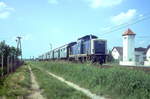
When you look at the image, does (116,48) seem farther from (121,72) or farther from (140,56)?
(121,72)

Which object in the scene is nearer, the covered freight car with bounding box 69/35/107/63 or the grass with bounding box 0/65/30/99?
the grass with bounding box 0/65/30/99

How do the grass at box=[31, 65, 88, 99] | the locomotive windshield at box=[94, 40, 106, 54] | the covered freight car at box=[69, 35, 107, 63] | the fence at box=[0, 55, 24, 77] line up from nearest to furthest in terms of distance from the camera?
the grass at box=[31, 65, 88, 99], the fence at box=[0, 55, 24, 77], the covered freight car at box=[69, 35, 107, 63], the locomotive windshield at box=[94, 40, 106, 54]

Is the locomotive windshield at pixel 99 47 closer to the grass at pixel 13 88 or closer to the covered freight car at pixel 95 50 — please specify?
the covered freight car at pixel 95 50

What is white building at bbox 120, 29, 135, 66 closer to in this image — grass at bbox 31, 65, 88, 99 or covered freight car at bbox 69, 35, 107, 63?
covered freight car at bbox 69, 35, 107, 63

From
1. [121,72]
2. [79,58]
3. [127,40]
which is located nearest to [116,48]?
[127,40]

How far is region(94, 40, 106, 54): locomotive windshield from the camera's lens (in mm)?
26172

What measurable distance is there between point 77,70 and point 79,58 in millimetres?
11383

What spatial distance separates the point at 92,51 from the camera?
26.2 m

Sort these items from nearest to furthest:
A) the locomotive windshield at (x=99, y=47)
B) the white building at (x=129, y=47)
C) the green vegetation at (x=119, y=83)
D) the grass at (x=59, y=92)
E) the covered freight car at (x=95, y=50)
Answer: the green vegetation at (x=119, y=83) → the grass at (x=59, y=92) → the covered freight car at (x=95, y=50) → the locomotive windshield at (x=99, y=47) → the white building at (x=129, y=47)

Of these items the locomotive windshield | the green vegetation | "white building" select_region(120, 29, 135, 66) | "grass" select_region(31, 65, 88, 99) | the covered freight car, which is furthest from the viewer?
"white building" select_region(120, 29, 135, 66)

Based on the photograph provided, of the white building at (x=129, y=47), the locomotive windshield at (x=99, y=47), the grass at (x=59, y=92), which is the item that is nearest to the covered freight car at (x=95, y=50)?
the locomotive windshield at (x=99, y=47)

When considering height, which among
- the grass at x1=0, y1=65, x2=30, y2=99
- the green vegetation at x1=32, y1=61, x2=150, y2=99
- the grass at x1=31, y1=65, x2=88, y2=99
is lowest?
the grass at x1=31, y1=65, x2=88, y2=99

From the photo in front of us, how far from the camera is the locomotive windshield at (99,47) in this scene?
26172 mm

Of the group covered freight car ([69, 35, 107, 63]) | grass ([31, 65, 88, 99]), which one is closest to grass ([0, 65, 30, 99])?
grass ([31, 65, 88, 99])
